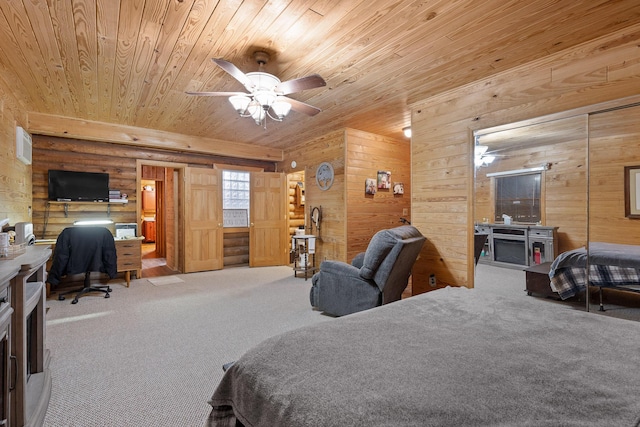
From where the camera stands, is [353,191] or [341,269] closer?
[341,269]

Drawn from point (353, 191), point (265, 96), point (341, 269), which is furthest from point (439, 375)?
point (353, 191)

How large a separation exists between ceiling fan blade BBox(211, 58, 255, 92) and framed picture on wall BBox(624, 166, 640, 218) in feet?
10.1

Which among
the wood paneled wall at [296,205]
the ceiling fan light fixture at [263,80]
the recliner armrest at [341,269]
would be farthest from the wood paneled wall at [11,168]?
the wood paneled wall at [296,205]

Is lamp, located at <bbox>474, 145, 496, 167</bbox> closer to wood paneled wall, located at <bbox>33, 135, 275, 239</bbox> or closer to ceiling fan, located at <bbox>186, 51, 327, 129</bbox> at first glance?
ceiling fan, located at <bbox>186, 51, 327, 129</bbox>

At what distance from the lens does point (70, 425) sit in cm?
169

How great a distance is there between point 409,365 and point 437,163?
117 inches

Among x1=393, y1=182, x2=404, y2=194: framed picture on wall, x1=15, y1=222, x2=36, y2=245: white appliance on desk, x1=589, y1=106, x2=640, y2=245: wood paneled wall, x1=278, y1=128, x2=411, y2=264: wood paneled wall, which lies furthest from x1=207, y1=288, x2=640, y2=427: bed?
x1=393, y1=182, x2=404, y2=194: framed picture on wall

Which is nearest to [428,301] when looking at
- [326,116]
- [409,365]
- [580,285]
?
[409,365]

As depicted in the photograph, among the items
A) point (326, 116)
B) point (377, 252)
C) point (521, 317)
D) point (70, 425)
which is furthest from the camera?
point (326, 116)

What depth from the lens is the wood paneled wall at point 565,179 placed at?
2537mm

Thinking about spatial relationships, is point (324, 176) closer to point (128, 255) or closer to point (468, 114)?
point (468, 114)

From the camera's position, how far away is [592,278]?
249 cm

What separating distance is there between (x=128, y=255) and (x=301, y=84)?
4.09m

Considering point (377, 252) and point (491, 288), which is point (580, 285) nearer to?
point (491, 288)
